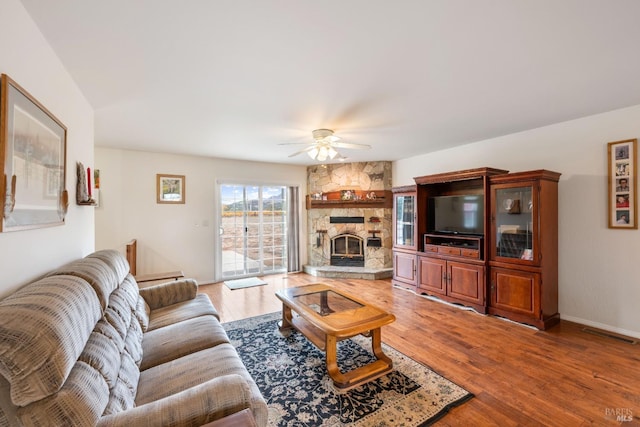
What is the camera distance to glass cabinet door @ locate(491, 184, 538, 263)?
3.19 m

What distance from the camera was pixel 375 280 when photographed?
17.4 feet

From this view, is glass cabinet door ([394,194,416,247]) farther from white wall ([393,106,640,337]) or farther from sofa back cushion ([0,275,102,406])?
sofa back cushion ([0,275,102,406])

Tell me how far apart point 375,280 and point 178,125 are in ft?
13.7

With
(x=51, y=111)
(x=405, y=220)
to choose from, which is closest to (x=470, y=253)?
(x=405, y=220)

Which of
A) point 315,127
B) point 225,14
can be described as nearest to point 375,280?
point 315,127

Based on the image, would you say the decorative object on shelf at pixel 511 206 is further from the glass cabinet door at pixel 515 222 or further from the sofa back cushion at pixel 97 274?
the sofa back cushion at pixel 97 274

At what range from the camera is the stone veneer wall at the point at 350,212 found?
5609mm

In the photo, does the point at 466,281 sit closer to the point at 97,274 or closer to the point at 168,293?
the point at 168,293

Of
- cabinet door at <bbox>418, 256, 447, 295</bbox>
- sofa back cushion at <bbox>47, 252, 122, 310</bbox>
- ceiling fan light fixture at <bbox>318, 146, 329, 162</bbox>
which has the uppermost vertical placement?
ceiling fan light fixture at <bbox>318, 146, 329, 162</bbox>

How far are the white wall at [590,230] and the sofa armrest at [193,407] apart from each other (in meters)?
3.95

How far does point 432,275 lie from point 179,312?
11.4 feet

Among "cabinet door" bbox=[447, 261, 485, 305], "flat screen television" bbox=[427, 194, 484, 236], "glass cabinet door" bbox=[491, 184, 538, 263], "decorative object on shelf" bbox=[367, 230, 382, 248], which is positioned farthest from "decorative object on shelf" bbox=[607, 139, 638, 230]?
"decorative object on shelf" bbox=[367, 230, 382, 248]

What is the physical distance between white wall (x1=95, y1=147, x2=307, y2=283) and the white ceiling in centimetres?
139

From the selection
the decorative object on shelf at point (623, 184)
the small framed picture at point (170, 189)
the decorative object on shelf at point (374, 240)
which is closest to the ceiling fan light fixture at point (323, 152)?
the decorative object on shelf at point (374, 240)
